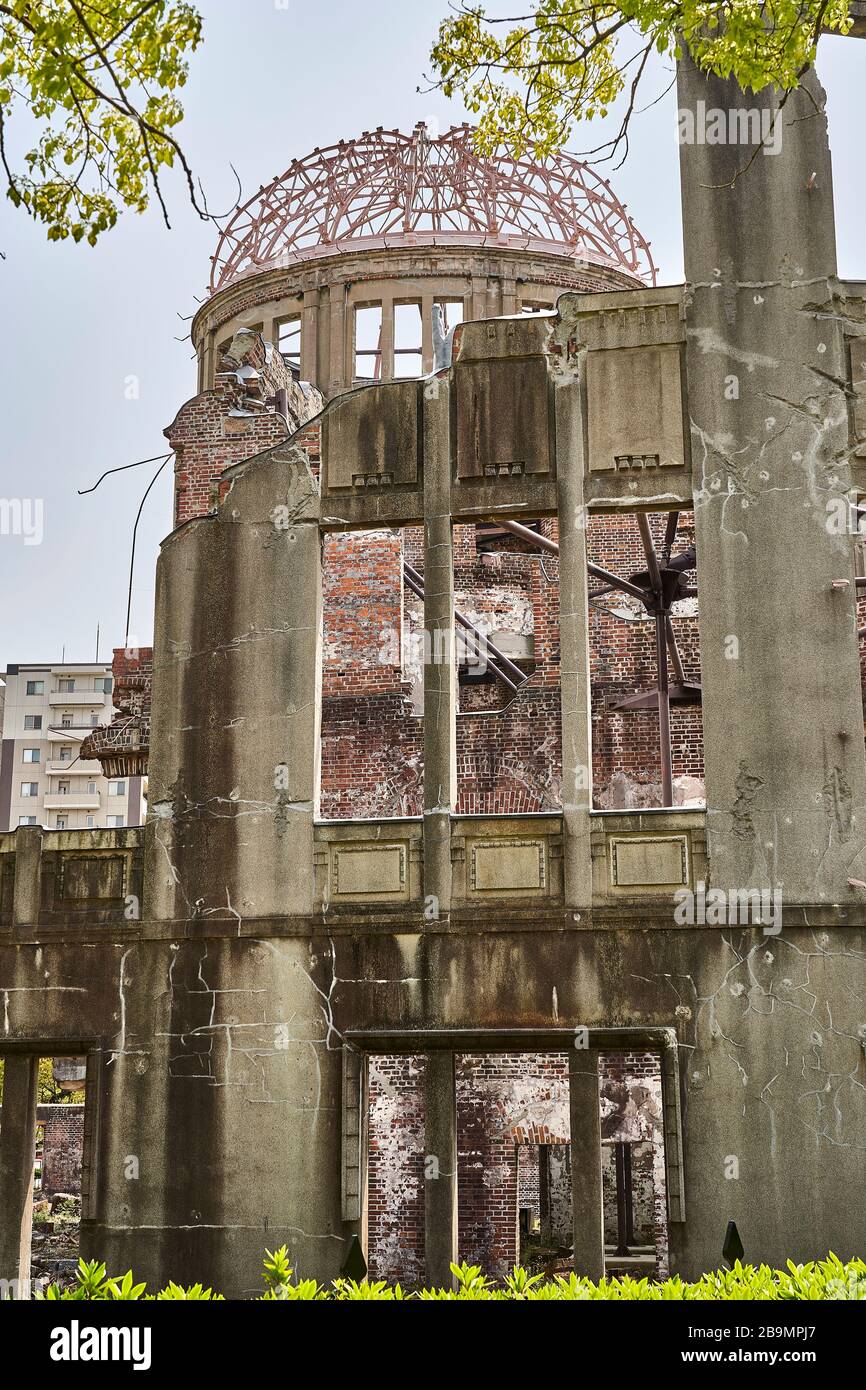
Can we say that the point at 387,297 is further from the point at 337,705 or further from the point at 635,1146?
the point at 635,1146

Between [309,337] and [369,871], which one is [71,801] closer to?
[309,337]

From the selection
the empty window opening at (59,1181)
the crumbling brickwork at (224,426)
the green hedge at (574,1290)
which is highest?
the crumbling brickwork at (224,426)

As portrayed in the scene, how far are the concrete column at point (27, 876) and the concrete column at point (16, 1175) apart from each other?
4.13 ft

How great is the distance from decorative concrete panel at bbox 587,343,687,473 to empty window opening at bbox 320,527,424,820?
7.12 metres

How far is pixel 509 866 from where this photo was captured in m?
11.9

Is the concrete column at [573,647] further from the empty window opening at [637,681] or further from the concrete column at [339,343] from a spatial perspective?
the concrete column at [339,343]

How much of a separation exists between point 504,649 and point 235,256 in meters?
10.9

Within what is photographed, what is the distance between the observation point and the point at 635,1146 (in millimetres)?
23141

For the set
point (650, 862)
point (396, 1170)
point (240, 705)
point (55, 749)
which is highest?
point (55, 749)

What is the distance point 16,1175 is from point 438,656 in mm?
5411

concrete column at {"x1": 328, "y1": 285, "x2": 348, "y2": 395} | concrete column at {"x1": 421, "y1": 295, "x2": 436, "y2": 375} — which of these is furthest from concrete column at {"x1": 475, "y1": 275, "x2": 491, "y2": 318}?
concrete column at {"x1": 328, "y1": 285, "x2": 348, "y2": 395}

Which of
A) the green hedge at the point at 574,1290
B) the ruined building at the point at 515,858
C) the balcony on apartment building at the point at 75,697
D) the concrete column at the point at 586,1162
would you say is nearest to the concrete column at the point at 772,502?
the ruined building at the point at 515,858

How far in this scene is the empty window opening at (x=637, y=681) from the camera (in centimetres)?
1884

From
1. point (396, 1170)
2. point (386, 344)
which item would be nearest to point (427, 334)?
point (386, 344)
